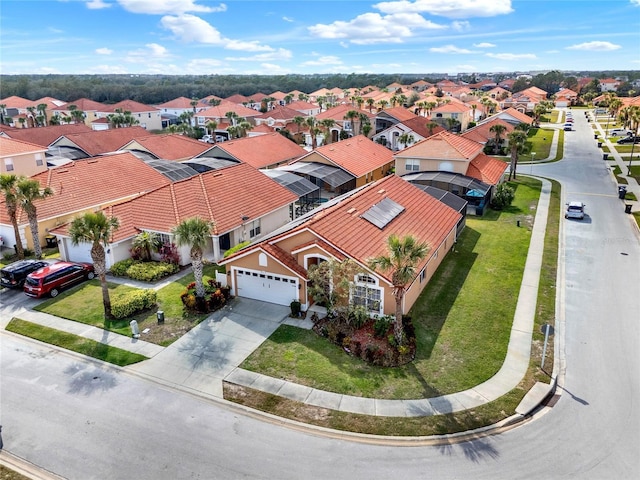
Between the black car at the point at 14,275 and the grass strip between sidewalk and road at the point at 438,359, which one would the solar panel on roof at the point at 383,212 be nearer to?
the grass strip between sidewalk and road at the point at 438,359

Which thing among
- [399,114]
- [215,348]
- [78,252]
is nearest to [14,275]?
[78,252]

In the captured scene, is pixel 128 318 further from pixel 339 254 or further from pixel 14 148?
pixel 14 148

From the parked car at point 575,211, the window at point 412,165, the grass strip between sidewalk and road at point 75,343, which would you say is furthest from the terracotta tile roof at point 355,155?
the grass strip between sidewalk and road at point 75,343

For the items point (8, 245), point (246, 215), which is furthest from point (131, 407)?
point (8, 245)

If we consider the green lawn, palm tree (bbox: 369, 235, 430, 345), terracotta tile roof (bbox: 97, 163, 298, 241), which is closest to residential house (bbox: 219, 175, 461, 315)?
the green lawn

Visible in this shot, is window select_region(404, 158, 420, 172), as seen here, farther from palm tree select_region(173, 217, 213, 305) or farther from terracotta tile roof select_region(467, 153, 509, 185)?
palm tree select_region(173, 217, 213, 305)

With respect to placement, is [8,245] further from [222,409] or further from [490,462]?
[490,462]

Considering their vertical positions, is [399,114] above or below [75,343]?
above
